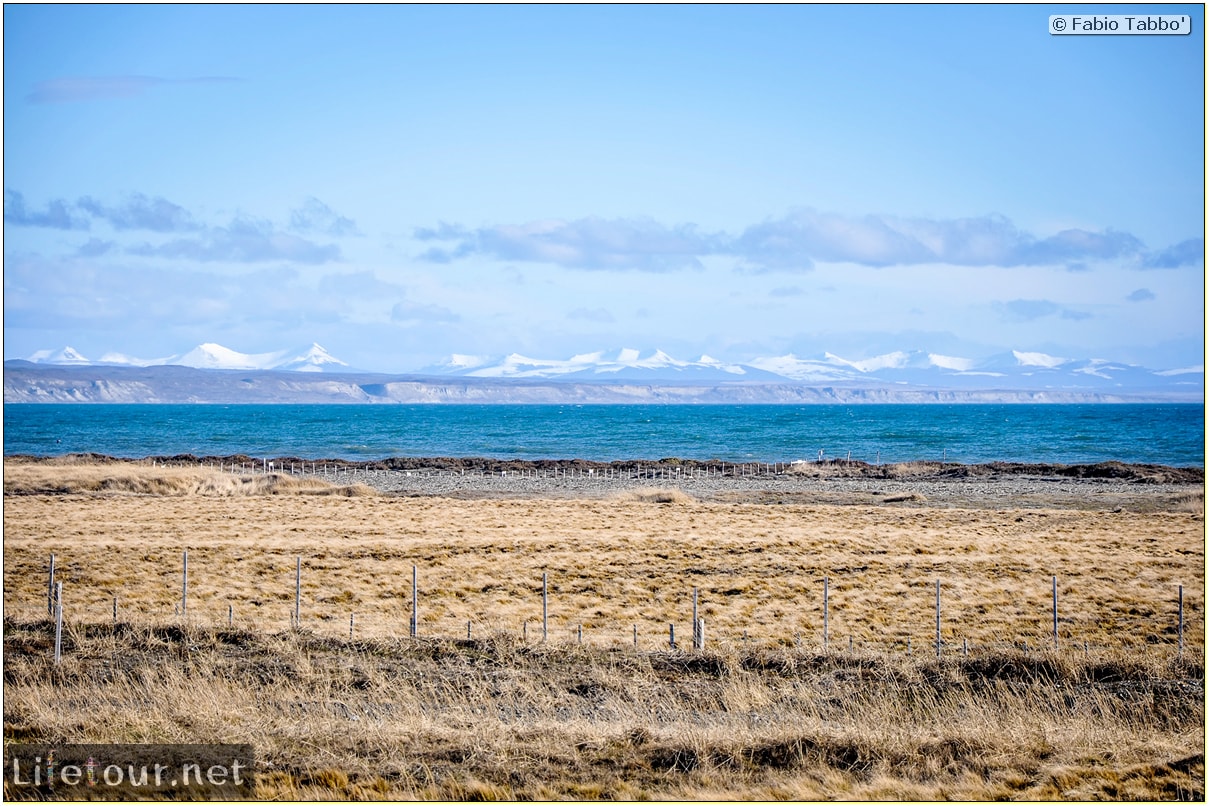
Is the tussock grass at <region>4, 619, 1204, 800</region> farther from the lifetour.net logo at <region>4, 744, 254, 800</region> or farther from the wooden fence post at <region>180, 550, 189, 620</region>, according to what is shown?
the wooden fence post at <region>180, 550, 189, 620</region>

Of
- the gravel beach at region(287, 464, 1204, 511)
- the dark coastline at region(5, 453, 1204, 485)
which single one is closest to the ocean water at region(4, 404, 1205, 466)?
the dark coastline at region(5, 453, 1204, 485)

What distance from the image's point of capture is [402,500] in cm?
5806

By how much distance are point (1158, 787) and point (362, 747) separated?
857 centimetres

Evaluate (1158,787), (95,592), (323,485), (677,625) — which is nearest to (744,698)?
(1158,787)

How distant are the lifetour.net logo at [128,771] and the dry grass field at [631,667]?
0.38m

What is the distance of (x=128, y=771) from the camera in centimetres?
1091

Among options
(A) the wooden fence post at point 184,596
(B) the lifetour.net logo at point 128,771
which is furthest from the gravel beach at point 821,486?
(B) the lifetour.net logo at point 128,771

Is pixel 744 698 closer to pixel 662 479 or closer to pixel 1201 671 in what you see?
pixel 1201 671

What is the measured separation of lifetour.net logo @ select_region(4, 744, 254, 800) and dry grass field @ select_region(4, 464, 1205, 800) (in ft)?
1.23

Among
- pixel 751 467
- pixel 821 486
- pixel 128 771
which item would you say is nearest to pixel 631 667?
pixel 128 771

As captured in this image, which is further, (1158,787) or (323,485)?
(323,485)

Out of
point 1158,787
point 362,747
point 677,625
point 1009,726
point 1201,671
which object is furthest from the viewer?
point 677,625

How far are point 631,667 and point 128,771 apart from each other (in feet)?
26.6

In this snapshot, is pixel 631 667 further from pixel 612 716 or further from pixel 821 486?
pixel 821 486
